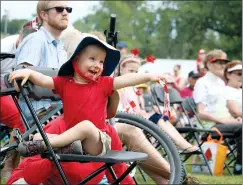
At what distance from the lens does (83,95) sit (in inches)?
182

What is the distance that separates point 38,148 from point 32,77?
1.48 feet

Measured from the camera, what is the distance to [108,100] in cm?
482

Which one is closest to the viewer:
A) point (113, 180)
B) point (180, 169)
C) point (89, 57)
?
point (89, 57)

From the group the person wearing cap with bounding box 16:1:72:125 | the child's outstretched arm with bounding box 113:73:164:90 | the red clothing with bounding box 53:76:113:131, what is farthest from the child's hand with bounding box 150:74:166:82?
the person wearing cap with bounding box 16:1:72:125

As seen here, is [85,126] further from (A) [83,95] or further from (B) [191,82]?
(B) [191,82]

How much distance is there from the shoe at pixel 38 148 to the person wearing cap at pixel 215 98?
4883 millimetres

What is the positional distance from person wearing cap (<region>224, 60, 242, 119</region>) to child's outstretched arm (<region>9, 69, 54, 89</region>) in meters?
5.01

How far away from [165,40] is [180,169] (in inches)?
2699

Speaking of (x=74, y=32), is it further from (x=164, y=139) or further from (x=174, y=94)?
(x=174, y=94)

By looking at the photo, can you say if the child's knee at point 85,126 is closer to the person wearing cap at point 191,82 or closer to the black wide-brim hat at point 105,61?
the black wide-brim hat at point 105,61

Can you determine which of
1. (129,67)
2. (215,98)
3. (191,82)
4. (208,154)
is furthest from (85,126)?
(191,82)

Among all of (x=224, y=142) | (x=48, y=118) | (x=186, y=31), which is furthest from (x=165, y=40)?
(x=48, y=118)

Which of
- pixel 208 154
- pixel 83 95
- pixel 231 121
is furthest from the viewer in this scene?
pixel 231 121

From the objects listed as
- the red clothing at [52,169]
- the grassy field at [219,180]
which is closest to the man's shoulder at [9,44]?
the grassy field at [219,180]
